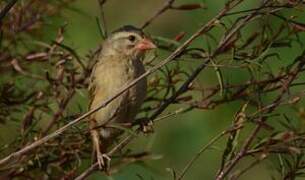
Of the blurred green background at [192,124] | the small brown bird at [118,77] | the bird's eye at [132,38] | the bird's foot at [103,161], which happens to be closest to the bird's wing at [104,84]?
the small brown bird at [118,77]

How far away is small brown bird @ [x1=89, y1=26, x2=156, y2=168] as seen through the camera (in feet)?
8.27

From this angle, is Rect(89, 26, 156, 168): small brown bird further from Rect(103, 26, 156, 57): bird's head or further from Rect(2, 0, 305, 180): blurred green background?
Rect(2, 0, 305, 180): blurred green background

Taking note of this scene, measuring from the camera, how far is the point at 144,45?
107 inches

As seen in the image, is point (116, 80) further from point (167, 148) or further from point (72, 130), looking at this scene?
point (167, 148)

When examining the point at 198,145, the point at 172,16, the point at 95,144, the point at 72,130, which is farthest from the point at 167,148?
the point at 72,130

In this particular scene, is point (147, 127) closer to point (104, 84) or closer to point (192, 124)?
point (104, 84)

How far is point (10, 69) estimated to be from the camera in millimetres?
2533

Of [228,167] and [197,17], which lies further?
[197,17]

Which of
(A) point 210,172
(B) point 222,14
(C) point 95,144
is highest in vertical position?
(B) point 222,14

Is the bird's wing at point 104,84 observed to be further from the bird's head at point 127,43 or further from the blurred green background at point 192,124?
the blurred green background at point 192,124

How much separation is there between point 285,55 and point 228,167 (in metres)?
3.15

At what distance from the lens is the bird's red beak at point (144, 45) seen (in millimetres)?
2629

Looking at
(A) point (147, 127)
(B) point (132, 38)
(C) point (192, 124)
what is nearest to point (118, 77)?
(B) point (132, 38)

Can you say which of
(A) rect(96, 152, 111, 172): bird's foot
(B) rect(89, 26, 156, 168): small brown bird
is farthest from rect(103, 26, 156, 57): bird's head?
(A) rect(96, 152, 111, 172): bird's foot
